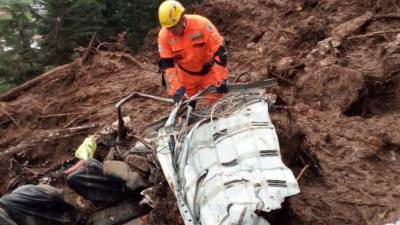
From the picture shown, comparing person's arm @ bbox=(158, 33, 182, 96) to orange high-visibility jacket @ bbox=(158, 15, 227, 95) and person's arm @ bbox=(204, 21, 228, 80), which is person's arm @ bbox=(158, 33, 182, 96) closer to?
orange high-visibility jacket @ bbox=(158, 15, 227, 95)

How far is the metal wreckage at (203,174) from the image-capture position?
152 inches

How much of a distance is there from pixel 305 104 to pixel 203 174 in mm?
3816

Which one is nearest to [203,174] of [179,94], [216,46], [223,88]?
[223,88]

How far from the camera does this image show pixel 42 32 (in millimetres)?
15969

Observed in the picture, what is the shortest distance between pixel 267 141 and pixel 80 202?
299 cm

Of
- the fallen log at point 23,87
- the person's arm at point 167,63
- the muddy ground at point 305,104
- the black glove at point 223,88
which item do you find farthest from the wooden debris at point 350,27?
the fallen log at point 23,87

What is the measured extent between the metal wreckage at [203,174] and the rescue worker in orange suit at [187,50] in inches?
30.9

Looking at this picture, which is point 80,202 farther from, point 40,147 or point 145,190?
point 40,147

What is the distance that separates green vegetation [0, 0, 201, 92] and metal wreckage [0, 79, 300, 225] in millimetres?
9752

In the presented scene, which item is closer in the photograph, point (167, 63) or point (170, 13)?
point (170, 13)

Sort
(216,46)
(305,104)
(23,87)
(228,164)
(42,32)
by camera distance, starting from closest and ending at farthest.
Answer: (228,164)
(216,46)
(305,104)
(23,87)
(42,32)

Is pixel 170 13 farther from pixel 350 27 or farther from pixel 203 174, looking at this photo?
pixel 350 27

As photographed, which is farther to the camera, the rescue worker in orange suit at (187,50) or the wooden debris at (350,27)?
the wooden debris at (350,27)

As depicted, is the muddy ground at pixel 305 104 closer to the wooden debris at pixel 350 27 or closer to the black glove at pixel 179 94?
the wooden debris at pixel 350 27
